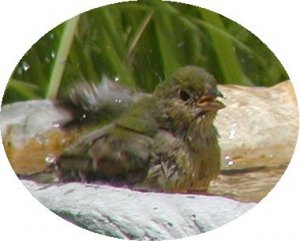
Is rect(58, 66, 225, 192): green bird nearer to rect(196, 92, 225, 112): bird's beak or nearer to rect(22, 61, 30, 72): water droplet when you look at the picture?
rect(196, 92, 225, 112): bird's beak

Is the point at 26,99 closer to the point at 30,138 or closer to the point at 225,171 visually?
the point at 30,138

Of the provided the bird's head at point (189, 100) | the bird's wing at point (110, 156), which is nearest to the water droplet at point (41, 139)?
the bird's wing at point (110, 156)

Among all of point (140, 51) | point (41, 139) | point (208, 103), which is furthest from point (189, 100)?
point (41, 139)

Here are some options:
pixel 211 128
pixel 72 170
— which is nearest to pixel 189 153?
pixel 211 128

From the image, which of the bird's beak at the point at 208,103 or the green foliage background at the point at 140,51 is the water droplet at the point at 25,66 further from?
the bird's beak at the point at 208,103

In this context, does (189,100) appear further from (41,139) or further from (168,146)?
(41,139)

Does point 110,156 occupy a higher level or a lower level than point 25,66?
lower
